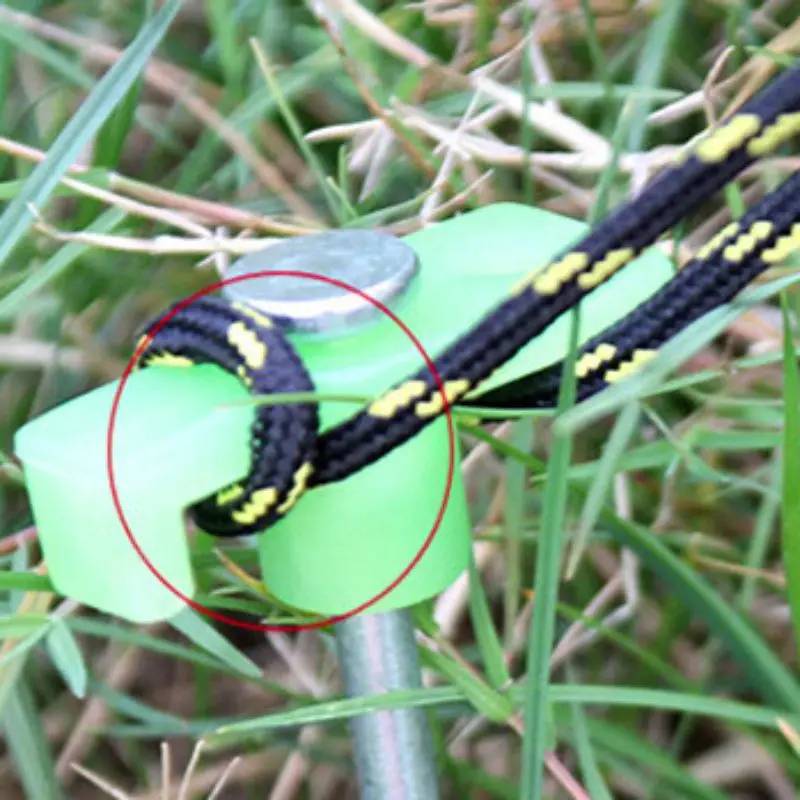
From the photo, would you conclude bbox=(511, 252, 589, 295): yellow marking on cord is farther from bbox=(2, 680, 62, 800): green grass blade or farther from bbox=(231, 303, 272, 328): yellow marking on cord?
bbox=(2, 680, 62, 800): green grass blade

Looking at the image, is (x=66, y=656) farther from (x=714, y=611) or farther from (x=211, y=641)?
(x=714, y=611)

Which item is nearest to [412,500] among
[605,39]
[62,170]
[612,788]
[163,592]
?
[163,592]

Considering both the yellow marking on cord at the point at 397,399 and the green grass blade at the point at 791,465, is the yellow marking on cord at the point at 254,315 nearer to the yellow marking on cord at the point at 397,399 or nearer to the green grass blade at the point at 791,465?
the yellow marking on cord at the point at 397,399

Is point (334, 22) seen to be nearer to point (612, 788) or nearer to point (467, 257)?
point (467, 257)

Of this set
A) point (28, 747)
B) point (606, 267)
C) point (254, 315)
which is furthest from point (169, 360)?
point (28, 747)

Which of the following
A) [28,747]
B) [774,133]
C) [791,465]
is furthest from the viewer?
[28,747]

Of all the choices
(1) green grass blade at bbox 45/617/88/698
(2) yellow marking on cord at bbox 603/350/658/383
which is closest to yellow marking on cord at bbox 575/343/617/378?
(2) yellow marking on cord at bbox 603/350/658/383

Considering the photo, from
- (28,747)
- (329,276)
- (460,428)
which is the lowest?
(28,747)
